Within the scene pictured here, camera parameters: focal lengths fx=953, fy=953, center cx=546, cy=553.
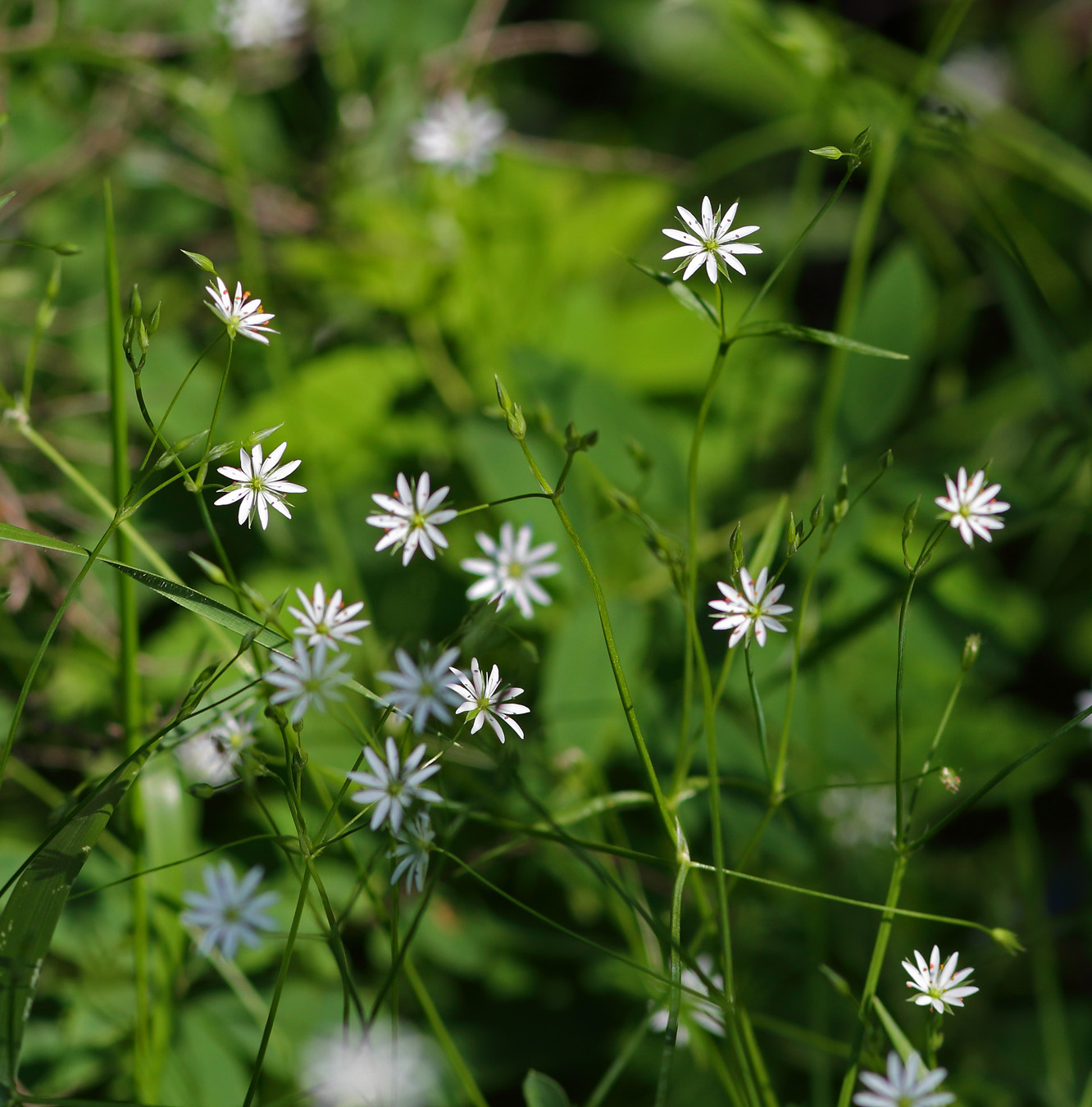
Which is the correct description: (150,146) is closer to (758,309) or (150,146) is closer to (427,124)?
(427,124)

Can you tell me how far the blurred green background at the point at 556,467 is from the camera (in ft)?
4.56

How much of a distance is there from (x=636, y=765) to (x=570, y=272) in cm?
105

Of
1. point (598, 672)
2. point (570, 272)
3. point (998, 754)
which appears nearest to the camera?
point (598, 672)

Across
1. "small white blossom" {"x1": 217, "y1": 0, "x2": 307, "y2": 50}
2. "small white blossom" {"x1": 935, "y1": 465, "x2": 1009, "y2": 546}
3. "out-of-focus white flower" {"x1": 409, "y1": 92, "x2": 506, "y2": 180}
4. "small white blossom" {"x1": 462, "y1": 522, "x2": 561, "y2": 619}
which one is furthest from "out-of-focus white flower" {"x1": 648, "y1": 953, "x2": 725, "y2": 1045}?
"small white blossom" {"x1": 217, "y1": 0, "x2": 307, "y2": 50}

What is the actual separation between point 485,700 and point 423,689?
7 centimetres

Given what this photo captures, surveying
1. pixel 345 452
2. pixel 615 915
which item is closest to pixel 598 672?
pixel 615 915

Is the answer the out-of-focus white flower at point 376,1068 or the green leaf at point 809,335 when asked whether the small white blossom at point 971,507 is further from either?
the out-of-focus white flower at point 376,1068

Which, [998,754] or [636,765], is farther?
[998,754]

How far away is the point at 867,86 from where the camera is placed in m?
1.84

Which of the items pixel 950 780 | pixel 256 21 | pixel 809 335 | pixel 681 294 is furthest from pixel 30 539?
pixel 256 21

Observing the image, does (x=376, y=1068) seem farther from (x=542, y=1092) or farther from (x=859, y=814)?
(x=859, y=814)

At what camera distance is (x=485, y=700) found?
2.87 ft

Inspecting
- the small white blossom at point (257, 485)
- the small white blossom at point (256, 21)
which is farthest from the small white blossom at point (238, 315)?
the small white blossom at point (256, 21)

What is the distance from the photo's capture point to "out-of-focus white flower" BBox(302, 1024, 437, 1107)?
3.47 feet
